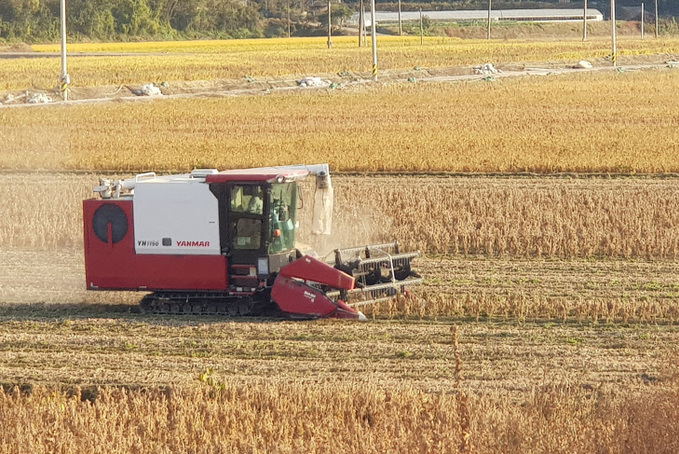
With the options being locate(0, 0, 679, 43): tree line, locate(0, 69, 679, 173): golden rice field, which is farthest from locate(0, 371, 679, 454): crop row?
locate(0, 0, 679, 43): tree line

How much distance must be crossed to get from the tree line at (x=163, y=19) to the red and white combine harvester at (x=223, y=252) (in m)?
81.7

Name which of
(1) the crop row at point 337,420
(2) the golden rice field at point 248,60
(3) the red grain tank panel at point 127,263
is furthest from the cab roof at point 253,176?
(2) the golden rice field at point 248,60

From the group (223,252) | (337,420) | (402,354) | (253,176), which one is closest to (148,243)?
(223,252)

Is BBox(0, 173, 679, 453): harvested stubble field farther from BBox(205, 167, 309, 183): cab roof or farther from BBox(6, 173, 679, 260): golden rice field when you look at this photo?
BBox(205, 167, 309, 183): cab roof

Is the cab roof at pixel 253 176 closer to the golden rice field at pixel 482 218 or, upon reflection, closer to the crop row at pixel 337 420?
the golden rice field at pixel 482 218

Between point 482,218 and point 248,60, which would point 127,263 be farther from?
point 248,60

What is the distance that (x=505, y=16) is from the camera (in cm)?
13575

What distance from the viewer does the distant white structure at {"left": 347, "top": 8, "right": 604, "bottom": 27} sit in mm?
131625

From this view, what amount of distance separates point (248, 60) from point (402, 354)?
189ft

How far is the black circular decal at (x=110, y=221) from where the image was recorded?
14.3 m

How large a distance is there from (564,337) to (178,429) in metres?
5.38

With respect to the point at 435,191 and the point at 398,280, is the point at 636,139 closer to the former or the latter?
the point at 435,191

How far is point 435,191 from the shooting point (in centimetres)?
2256

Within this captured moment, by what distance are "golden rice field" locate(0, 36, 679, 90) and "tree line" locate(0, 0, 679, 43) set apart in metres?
7.37
